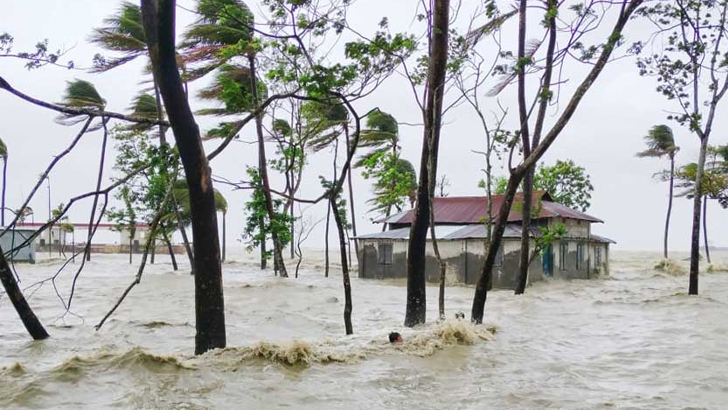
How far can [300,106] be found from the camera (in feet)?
78.4

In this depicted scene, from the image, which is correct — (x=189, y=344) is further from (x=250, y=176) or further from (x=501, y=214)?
(x=250, y=176)

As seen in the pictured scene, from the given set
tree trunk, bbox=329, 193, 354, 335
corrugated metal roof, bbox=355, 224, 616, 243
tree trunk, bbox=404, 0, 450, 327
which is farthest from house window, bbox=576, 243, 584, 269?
tree trunk, bbox=329, 193, 354, 335

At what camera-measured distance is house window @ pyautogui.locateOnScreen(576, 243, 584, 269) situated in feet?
92.2

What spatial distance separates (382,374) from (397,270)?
20.2 m

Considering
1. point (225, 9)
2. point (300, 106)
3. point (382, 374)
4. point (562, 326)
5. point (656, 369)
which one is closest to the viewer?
point (382, 374)

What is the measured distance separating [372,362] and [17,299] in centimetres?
505

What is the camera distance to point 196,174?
7395 millimetres

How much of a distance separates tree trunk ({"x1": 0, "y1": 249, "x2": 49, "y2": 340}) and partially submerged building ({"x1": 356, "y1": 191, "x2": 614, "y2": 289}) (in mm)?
16932

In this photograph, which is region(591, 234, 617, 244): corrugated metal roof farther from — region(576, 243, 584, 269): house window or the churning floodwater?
the churning floodwater

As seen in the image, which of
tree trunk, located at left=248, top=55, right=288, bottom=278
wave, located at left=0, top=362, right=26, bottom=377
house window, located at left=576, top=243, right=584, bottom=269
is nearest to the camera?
wave, located at left=0, top=362, right=26, bottom=377

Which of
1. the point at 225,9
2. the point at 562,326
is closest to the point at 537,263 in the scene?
the point at 562,326

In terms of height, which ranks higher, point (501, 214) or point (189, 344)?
point (501, 214)

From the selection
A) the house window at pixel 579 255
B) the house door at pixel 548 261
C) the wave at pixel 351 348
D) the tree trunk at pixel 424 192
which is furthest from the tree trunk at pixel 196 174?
the house window at pixel 579 255

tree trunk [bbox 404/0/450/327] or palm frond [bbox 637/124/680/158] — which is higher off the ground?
palm frond [bbox 637/124/680/158]
